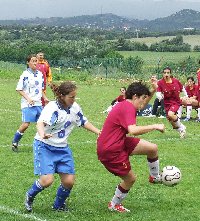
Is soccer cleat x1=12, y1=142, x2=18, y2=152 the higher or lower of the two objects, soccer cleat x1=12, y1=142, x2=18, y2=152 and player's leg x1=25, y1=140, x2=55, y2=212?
the lower

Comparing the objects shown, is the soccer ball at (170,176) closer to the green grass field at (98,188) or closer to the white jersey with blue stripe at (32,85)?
the green grass field at (98,188)

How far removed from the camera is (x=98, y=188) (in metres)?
10.0

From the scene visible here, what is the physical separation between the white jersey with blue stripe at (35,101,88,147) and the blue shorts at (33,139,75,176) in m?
0.07

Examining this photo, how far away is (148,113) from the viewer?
2162cm

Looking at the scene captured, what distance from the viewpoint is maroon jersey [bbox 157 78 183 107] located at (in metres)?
16.6

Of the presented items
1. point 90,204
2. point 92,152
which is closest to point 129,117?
point 90,204

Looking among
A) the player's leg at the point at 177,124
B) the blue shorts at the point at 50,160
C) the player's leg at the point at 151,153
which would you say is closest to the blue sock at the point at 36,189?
the blue shorts at the point at 50,160

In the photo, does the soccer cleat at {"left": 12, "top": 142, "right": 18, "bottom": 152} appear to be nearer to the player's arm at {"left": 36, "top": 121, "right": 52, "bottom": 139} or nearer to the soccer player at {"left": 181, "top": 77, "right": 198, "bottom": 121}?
the player's arm at {"left": 36, "top": 121, "right": 52, "bottom": 139}

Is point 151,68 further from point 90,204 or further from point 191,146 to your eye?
point 90,204

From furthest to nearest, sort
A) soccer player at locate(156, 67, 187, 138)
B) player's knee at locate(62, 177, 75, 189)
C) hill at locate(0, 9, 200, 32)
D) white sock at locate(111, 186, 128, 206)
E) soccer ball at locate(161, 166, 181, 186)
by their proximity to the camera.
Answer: hill at locate(0, 9, 200, 32)
soccer player at locate(156, 67, 187, 138)
soccer ball at locate(161, 166, 181, 186)
white sock at locate(111, 186, 128, 206)
player's knee at locate(62, 177, 75, 189)

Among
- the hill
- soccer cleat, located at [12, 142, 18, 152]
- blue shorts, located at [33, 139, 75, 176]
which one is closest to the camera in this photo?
blue shorts, located at [33, 139, 75, 176]

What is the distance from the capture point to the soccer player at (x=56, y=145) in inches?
327

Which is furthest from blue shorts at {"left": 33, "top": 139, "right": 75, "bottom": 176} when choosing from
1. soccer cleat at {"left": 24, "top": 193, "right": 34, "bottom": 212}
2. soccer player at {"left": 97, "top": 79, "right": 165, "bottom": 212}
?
soccer player at {"left": 97, "top": 79, "right": 165, "bottom": 212}

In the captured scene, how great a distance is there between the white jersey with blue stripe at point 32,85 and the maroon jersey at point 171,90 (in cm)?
430
